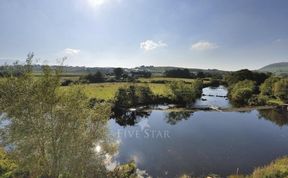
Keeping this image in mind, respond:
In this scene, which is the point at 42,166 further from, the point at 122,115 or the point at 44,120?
the point at 122,115

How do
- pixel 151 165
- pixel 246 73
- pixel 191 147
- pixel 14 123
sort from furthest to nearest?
pixel 246 73
pixel 191 147
pixel 151 165
pixel 14 123

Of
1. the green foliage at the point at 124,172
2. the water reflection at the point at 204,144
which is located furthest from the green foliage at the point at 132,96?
the green foliage at the point at 124,172

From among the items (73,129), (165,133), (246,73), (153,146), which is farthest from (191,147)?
(246,73)

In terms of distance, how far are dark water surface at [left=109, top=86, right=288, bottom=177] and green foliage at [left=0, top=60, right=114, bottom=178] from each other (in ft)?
43.9

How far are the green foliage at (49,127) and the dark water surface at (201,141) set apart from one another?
13378 millimetres

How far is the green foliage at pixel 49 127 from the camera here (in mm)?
18266

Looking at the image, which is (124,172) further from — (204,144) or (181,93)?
(181,93)

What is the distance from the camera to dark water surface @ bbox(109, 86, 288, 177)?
1316 inches

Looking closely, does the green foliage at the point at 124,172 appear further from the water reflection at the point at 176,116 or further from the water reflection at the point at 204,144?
the water reflection at the point at 176,116

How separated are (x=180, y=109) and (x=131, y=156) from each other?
125 ft

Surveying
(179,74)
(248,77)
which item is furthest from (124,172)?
(179,74)

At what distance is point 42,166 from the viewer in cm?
1973

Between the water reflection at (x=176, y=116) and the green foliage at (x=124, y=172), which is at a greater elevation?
the green foliage at (x=124, y=172)

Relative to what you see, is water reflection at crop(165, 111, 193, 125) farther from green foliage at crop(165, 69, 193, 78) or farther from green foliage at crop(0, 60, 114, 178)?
green foliage at crop(165, 69, 193, 78)
